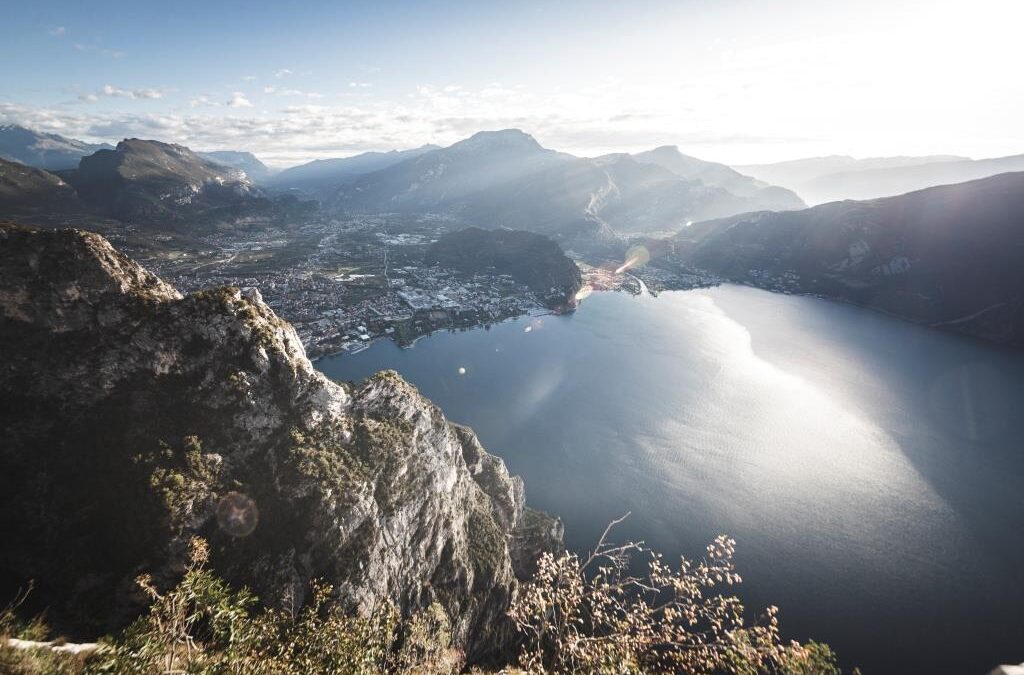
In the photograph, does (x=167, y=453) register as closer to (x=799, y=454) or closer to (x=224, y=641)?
(x=224, y=641)

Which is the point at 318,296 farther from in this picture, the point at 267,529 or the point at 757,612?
the point at 757,612

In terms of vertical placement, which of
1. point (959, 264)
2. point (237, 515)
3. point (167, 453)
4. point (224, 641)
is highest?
point (167, 453)

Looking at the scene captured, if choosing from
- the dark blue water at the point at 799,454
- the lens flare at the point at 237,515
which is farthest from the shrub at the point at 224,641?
the dark blue water at the point at 799,454

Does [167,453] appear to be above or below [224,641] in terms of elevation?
above

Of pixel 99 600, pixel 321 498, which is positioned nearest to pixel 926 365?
pixel 321 498

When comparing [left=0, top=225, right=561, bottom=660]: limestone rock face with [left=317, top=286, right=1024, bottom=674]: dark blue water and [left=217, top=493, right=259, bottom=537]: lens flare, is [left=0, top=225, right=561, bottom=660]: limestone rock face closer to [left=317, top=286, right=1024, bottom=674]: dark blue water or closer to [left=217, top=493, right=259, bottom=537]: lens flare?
[left=217, top=493, right=259, bottom=537]: lens flare

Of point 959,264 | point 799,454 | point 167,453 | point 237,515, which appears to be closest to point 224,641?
point 237,515
